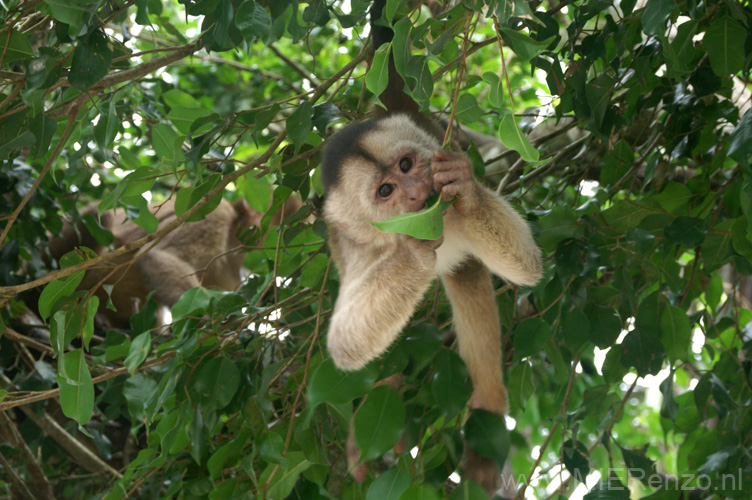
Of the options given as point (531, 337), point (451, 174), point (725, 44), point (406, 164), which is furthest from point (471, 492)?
point (725, 44)

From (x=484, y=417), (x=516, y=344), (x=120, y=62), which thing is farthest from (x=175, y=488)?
(x=120, y=62)

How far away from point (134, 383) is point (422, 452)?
106cm

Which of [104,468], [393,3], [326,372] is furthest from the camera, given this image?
[104,468]

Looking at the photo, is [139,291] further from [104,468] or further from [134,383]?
[134,383]

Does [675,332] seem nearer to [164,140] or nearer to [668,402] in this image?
[668,402]

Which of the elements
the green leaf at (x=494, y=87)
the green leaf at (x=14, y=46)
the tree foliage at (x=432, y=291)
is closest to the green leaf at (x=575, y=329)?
the tree foliage at (x=432, y=291)

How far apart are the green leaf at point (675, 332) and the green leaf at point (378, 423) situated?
0.98 m

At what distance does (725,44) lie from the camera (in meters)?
1.89

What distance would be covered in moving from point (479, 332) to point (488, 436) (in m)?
0.63

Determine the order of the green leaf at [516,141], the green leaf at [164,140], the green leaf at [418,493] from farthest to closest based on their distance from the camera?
the green leaf at [164,140]
the green leaf at [418,493]
the green leaf at [516,141]

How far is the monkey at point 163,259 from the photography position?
15.8 ft

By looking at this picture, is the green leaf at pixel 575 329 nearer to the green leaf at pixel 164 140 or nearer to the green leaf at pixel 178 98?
Answer: the green leaf at pixel 164 140

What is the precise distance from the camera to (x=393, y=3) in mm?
1521

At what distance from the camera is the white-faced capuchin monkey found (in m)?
2.06
